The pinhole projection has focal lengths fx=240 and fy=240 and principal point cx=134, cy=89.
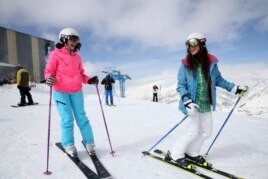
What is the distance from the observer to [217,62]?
3.59 metres

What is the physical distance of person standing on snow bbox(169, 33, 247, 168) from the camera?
350 centimetres

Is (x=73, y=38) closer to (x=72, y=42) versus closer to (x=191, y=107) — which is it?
(x=72, y=42)

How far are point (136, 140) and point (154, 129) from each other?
58.3 inches

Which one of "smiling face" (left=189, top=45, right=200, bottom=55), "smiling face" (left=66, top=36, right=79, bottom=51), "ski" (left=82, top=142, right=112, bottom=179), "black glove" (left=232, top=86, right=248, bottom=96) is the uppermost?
"smiling face" (left=66, top=36, right=79, bottom=51)

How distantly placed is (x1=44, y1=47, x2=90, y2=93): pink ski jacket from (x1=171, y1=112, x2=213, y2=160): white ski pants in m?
1.87

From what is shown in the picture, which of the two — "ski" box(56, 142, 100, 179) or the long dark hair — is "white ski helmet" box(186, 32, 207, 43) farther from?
"ski" box(56, 142, 100, 179)

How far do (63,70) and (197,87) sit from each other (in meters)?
2.08

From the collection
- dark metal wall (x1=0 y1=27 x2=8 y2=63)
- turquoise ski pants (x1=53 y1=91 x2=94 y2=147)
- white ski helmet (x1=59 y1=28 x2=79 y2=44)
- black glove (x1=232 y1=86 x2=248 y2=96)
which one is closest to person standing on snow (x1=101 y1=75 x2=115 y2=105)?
turquoise ski pants (x1=53 y1=91 x2=94 y2=147)

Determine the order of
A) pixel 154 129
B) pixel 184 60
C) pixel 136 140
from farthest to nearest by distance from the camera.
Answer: pixel 154 129
pixel 136 140
pixel 184 60

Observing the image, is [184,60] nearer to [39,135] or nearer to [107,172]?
[107,172]

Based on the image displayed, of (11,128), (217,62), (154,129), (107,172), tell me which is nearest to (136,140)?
(154,129)

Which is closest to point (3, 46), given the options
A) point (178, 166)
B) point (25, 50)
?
point (25, 50)

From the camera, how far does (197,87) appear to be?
3539 mm

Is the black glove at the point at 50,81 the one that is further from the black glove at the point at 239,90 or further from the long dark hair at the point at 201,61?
the black glove at the point at 239,90
